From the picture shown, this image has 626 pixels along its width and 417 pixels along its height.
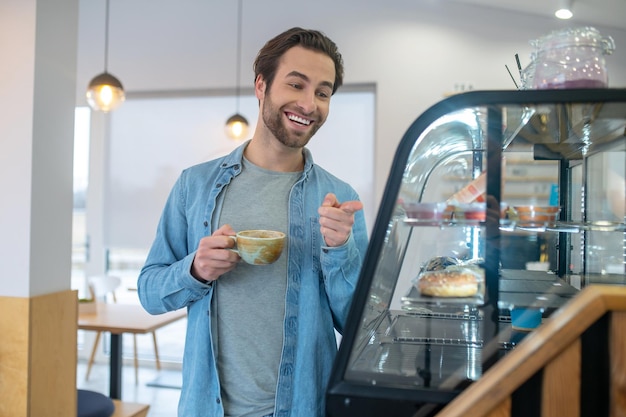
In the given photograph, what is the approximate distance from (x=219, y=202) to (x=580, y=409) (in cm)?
99

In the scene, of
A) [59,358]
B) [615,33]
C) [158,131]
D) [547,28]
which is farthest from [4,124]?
[615,33]

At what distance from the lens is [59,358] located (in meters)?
2.48

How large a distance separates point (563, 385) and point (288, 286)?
74 cm

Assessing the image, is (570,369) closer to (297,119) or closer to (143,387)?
(297,119)

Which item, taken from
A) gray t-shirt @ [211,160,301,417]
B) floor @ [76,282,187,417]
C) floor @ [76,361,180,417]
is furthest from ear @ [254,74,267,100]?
floor @ [76,282,187,417]

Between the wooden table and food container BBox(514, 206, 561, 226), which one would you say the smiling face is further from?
the wooden table

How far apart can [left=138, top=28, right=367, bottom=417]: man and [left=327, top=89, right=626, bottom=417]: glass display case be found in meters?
0.19

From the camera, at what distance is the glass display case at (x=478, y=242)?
39.3 inches

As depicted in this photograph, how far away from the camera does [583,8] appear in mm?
4414

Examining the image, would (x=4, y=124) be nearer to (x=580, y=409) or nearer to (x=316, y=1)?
(x=580, y=409)

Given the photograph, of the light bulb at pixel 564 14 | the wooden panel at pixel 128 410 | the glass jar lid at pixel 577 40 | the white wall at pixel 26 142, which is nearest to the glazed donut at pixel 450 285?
the glass jar lid at pixel 577 40

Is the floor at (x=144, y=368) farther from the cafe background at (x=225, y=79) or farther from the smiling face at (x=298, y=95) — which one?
the smiling face at (x=298, y=95)

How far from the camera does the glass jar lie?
1.03 meters

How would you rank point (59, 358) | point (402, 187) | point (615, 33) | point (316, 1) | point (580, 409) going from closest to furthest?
point (580, 409), point (402, 187), point (59, 358), point (615, 33), point (316, 1)
